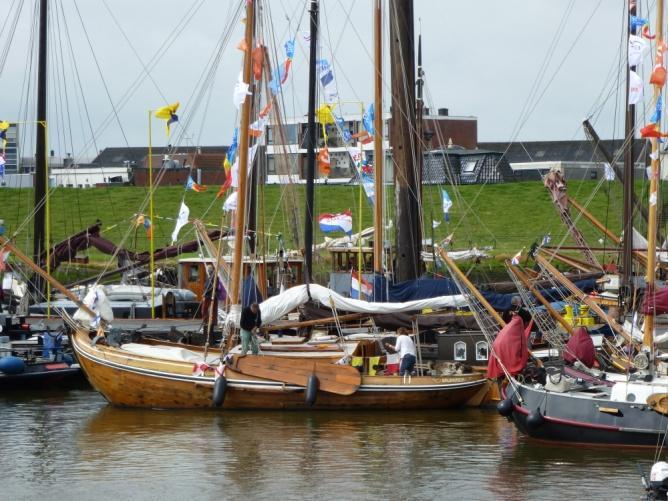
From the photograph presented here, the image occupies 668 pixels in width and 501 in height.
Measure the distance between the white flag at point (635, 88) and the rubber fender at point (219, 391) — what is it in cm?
1111

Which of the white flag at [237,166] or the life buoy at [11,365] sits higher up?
the white flag at [237,166]

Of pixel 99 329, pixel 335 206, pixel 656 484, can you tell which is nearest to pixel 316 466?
pixel 656 484

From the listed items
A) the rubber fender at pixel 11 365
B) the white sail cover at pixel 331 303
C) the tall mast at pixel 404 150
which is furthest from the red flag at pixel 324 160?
the rubber fender at pixel 11 365

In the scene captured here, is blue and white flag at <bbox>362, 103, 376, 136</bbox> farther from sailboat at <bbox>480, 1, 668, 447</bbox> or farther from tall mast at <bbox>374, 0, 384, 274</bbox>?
sailboat at <bbox>480, 1, 668, 447</bbox>

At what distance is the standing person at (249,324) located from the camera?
3139 cm

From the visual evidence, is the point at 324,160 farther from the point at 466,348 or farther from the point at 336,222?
the point at 466,348

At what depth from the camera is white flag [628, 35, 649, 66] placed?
28.3 meters

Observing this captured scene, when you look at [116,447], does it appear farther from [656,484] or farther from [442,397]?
[656,484]

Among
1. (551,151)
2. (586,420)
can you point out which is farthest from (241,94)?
(551,151)

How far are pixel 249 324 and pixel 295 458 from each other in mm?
6162

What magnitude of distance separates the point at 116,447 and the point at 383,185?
14.9m

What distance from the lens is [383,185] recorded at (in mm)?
39750

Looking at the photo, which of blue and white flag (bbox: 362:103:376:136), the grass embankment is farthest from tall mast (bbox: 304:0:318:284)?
the grass embankment

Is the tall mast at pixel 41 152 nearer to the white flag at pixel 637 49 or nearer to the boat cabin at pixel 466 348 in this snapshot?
the boat cabin at pixel 466 348
